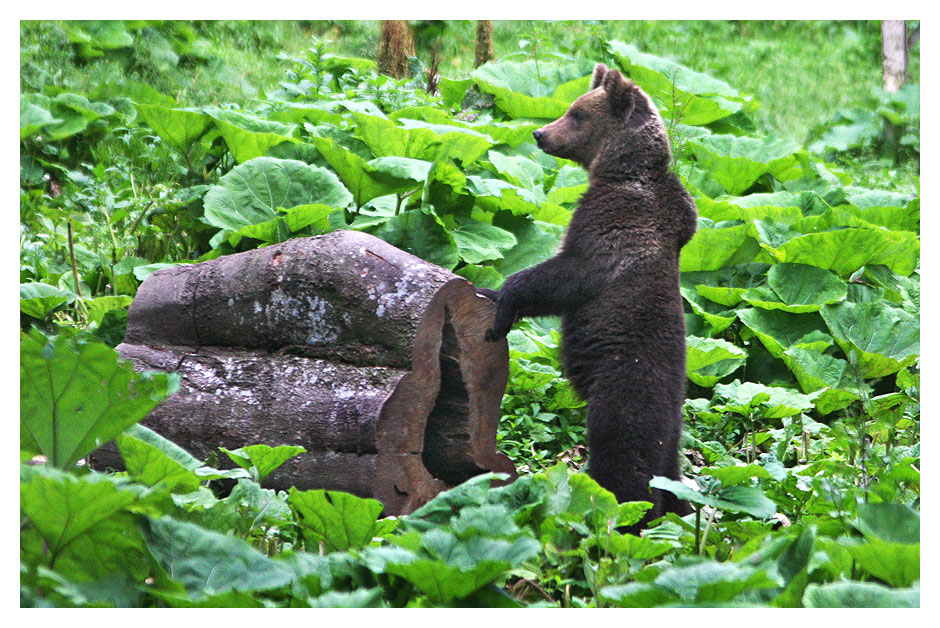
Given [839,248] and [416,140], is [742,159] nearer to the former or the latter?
[839,248]

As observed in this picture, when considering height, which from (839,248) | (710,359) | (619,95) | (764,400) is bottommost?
(764,400)

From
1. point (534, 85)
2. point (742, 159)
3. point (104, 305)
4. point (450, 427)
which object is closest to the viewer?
point (450, 427)

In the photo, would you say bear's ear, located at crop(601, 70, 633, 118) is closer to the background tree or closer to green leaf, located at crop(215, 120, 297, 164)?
green leaf, located at crop(215, 120, 297, 164)

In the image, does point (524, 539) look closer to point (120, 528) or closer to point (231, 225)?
point (120, 528)

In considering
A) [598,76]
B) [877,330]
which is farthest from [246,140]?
[877,330]

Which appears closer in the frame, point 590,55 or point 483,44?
point 590,55

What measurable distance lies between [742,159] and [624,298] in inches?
172

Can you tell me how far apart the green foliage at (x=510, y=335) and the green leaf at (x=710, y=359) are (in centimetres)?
2

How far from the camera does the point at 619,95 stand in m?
4.47

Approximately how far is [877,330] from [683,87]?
436 centimetres

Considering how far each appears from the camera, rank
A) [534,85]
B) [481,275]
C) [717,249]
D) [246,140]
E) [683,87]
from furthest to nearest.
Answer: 1. [683,87]
2. [534,85]
3. [717,249]
4. [246,140]
5. [481,275]

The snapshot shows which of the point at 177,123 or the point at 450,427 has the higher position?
the point at 177,123

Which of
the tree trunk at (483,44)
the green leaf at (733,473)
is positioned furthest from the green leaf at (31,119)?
the tree trunk at (483,44)

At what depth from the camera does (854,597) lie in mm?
2332
